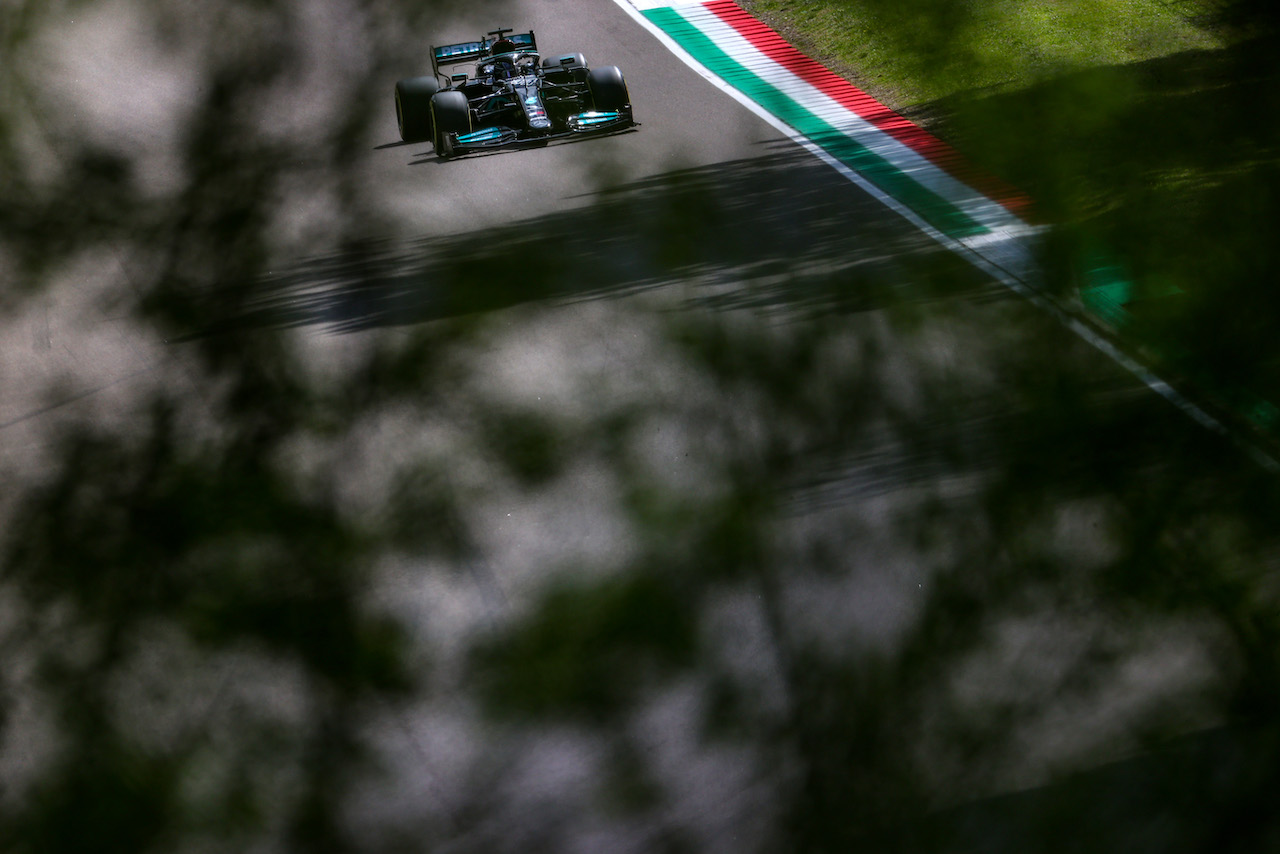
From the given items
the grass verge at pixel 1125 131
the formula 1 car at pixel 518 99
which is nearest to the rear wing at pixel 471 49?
the formula 1 car at pixel 518 99

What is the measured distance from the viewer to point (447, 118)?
13.0 inches

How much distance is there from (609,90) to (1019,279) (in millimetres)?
127

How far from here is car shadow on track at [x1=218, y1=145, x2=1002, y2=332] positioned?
237 millimetres

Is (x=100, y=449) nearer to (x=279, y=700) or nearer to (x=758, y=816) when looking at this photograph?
(x=279, y=700)

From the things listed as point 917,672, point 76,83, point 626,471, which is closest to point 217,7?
point 76,83

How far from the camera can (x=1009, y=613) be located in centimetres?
26

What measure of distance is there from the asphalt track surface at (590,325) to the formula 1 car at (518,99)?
0.04 ft

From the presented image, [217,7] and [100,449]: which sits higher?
[217,7]

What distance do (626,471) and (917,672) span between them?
0.10 metres

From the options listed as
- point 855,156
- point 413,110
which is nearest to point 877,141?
point 855,156

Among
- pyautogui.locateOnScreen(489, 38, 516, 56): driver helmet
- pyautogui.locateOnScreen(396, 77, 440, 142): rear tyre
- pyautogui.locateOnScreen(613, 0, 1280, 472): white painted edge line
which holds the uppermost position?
pyautogui.locateOnScreen(489, 38, 516, 56): driver helmet

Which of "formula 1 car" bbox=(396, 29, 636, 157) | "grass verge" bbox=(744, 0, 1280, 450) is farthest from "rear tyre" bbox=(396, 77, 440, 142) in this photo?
"grass verge" bbox=(744, 0, 1280, 450)

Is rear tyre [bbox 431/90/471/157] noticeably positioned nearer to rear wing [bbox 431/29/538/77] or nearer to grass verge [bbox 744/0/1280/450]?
rear wing [bbox 431/29/538/77]

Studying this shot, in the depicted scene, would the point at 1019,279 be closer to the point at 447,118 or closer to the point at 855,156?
→ the point at 855,156
